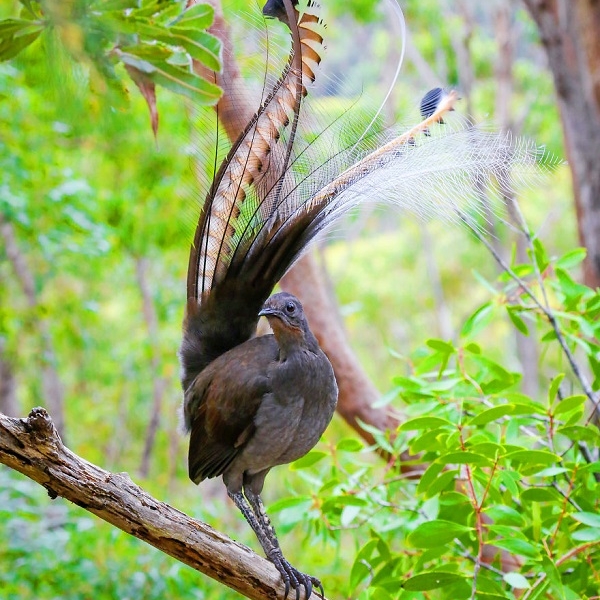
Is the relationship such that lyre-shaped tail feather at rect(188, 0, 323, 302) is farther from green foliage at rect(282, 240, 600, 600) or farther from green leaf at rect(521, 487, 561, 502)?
green leaf at rect(521, 487, 561, 502)

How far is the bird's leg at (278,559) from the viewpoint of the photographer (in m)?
1.63

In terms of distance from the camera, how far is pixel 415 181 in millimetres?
1529

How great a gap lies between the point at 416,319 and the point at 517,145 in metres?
8.38

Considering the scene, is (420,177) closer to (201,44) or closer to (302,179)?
(302,179)

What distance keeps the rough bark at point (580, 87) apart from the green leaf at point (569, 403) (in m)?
1.57

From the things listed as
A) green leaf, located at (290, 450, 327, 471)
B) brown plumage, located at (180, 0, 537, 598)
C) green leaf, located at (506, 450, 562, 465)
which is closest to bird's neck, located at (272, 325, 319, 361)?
brown plumage, located at (180, 0, 537, 598)

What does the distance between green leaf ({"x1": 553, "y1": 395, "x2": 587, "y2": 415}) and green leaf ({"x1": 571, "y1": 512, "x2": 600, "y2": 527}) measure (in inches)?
8.5

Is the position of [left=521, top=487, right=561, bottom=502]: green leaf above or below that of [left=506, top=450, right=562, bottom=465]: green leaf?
below

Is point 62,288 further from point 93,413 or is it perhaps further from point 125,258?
point 93,413

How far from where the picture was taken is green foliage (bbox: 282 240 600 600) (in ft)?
5.17

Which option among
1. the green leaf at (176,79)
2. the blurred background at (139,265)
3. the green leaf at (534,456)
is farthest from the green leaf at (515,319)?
the green leaf at (176,79)

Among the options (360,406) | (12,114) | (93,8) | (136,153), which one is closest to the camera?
(93,8)

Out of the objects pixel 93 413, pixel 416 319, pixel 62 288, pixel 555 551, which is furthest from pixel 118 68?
pixel 416 319

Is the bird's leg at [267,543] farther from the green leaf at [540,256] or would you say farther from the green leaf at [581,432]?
the green leaf at [540,256]
